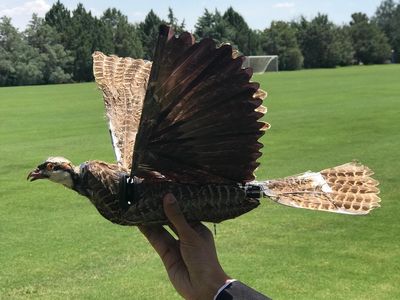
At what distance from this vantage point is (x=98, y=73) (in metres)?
2.69

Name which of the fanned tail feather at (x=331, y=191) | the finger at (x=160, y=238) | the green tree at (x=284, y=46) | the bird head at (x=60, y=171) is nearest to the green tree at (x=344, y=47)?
the green tree at (x=284, y=46)

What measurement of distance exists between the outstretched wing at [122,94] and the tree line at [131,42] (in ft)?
172

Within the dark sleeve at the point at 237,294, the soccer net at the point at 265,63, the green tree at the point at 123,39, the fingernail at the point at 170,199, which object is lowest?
the soccer net at the point at 265,63

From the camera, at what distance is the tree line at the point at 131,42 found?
6206 cm

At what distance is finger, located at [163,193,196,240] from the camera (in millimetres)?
2027

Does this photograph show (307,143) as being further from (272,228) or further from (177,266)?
(177,266)

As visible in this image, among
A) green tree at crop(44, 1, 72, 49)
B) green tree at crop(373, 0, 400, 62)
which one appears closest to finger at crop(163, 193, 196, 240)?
green tree at crop(44, 1, 72, 49)

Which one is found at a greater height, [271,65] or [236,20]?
Answer: [236,20]

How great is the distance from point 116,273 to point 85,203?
2.99 meters

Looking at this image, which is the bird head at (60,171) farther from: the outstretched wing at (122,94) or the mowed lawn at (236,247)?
the mowed lawn at (236,247)

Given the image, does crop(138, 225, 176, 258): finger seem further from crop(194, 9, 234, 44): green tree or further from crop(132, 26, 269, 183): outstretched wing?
crop(194, 9, 234, 44): green tree

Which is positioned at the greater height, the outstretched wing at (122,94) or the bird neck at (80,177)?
the outstretched wing at (122,94)

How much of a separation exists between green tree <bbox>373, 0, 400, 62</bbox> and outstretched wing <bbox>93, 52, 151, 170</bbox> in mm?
96427

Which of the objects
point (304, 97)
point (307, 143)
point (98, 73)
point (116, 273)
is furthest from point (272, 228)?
point (304, 97)
